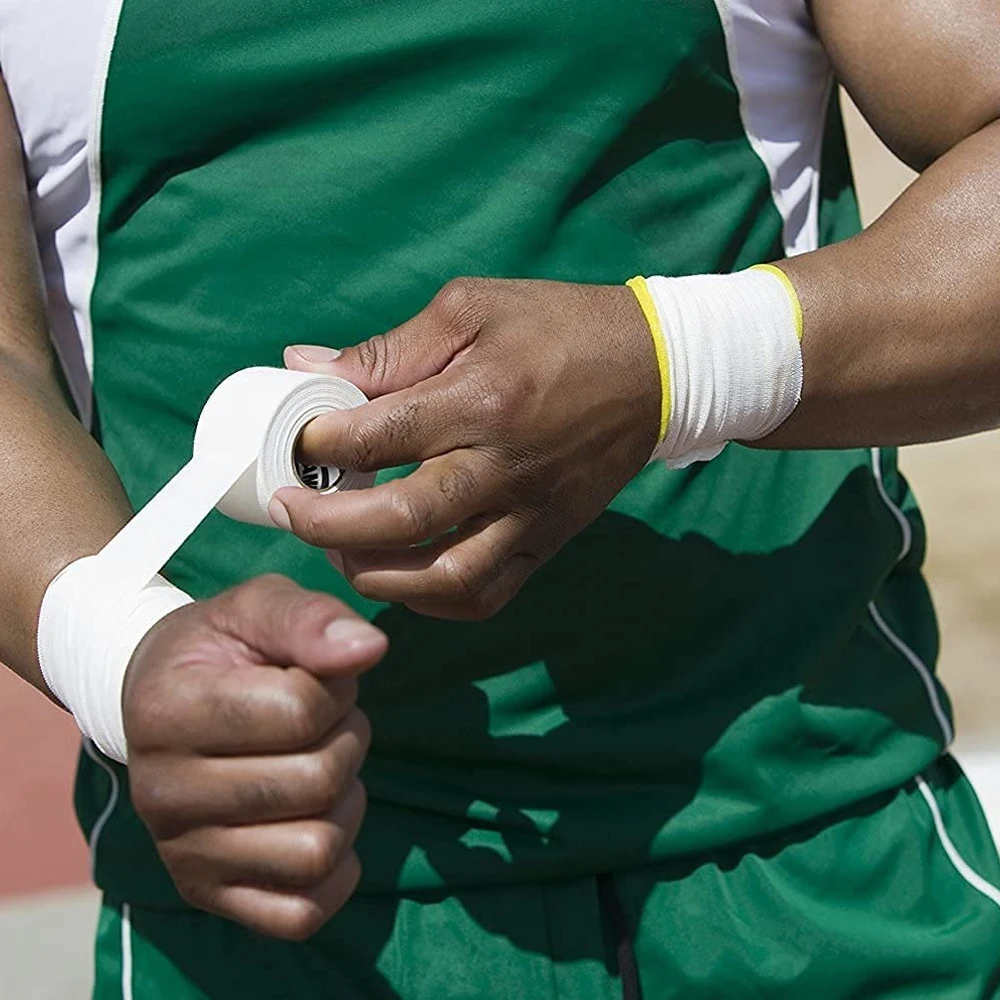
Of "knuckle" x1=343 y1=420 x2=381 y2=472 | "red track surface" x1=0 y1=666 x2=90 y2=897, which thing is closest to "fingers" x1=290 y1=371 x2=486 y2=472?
"knuckle" x1=343 y1=420 x2=381 y2=472

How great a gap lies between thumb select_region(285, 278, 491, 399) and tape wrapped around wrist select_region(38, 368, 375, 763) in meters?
0.02

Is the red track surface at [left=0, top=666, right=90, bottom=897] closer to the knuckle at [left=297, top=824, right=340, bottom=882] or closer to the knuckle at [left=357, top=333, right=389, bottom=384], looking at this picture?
the knuckle at [left=357, top=333, right=389, bottom=384]

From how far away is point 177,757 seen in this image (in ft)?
3.23

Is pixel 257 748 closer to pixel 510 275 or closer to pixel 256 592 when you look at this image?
pixel 256 592

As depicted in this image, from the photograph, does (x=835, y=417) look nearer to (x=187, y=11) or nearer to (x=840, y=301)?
(x=840, y=301)

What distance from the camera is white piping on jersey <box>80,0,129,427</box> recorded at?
144cm

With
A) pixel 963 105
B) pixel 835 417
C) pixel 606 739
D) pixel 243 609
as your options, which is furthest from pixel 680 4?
pixel 243 609

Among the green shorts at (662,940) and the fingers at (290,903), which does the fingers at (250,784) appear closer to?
the fingers at (290,903)

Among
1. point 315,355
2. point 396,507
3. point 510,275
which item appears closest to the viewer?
point 396,507

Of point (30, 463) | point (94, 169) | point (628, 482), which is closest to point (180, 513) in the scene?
point (30, 463)

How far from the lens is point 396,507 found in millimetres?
1085

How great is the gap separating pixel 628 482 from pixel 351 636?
464 millimetres

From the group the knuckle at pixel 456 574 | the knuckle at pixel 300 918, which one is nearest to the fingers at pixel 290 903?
the knuckle at pixel 300 918

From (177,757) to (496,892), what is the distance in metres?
0.59
